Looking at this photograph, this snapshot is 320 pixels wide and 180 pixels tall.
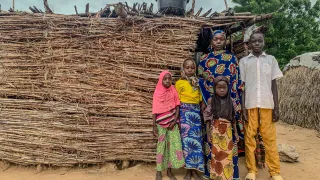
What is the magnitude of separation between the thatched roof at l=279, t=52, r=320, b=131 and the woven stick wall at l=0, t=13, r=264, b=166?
556 centimetres

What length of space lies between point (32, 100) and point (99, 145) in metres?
1.29

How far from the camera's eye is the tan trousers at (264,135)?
3.30 meters

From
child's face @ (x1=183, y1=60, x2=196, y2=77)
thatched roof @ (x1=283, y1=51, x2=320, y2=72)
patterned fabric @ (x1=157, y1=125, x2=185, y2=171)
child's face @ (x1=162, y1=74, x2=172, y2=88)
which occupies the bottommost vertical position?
patterned fabric @ (x1=157, y1=125, x2=185, y2=171)

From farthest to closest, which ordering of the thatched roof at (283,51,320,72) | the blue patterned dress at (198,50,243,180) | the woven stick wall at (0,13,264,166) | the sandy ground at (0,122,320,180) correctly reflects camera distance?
the thatched roof at (283,51,320,72)
the woven stick wall at (0,13,264,166)
the sandy ground at (0,122,320,180)
the blue patterned dress at (198,50,243,180)

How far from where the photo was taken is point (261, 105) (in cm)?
327

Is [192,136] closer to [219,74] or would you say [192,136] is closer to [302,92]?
[219,74]

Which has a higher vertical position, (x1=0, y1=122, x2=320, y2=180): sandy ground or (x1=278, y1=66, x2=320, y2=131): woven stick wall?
(x1=278, y1=66, x2=320, y2=131): woven stick wall

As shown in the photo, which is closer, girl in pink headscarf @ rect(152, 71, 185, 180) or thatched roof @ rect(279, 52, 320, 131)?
girl in pink headscarf @ rect(152, 71, 185, 180)

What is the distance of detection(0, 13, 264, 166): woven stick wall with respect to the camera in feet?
12.5

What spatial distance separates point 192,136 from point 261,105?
3.30 feet

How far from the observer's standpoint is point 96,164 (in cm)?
394

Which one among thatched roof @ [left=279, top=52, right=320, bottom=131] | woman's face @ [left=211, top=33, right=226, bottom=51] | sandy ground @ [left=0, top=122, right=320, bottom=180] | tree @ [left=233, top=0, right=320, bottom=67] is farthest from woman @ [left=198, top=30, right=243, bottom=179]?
tree @ [left=233, top=0, right=320, bottom=67]

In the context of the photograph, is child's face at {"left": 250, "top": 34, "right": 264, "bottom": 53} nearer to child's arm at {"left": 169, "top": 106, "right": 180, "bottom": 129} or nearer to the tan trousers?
the tan trousers

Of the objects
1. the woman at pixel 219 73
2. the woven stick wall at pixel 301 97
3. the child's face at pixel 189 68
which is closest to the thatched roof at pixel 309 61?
the woven stick wall at pixel 301 97
